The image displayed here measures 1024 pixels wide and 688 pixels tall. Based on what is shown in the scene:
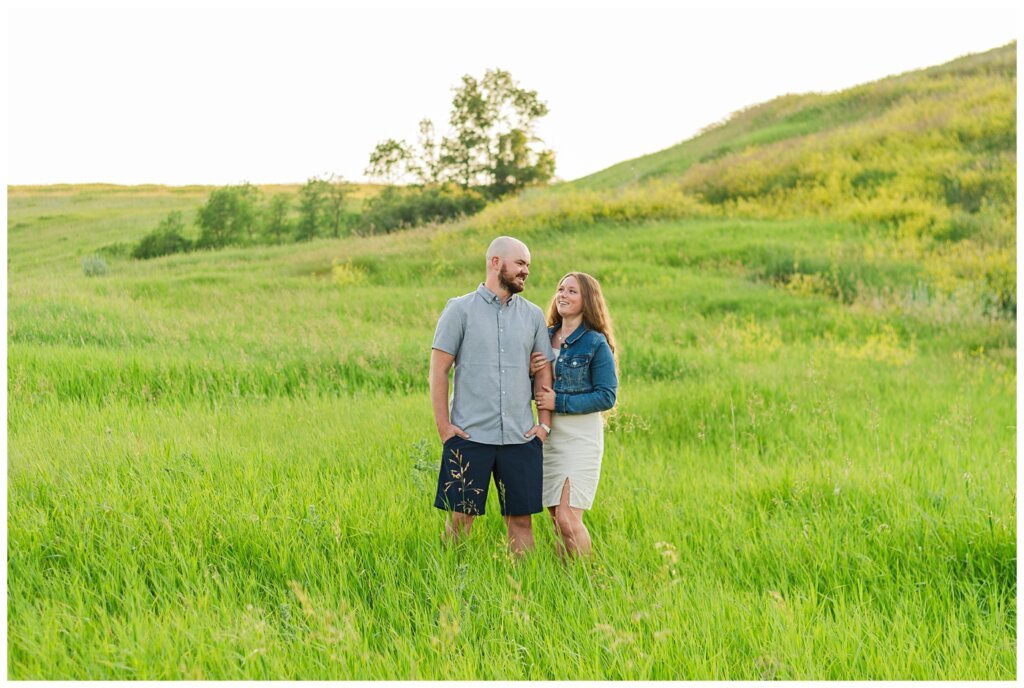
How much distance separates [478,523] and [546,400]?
0.98 metres

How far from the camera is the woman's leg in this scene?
4.64 metres

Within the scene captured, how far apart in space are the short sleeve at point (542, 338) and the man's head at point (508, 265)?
256 millimetres

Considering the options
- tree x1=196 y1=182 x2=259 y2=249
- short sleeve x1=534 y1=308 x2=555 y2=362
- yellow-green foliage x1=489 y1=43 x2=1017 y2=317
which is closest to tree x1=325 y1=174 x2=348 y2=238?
tree x1=196 y1=182 x2=259 y2=249

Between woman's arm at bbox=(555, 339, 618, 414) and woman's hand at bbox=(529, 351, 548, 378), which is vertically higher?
woman's hand at bbox=(529, 351, 548, 378)

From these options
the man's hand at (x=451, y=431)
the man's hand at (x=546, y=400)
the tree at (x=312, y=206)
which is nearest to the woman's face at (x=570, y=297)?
the man's hand at (x=546, y=400)

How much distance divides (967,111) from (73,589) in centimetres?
3179

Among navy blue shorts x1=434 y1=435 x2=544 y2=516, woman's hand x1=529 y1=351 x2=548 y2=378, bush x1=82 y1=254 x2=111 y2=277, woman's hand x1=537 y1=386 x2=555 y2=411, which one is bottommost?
navy blue shorts x1=434 y1=435 x2=544 y2=516

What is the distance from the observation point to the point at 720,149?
3722 cm

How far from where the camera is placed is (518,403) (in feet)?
15.2

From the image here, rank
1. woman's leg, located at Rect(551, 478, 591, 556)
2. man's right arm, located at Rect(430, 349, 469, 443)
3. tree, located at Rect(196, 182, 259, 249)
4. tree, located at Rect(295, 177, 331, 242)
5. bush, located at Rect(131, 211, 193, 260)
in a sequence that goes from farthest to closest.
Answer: tree, located at Rect(295, 177, 331, 242)
tree, located at Rect(196, 182, 259, 249)
bush, located at Rect(131, 211, 193, 260)
woman's leg, located at Rect(551, 478, 591, 556)
man's right arm, located at Rect(430, 349, 469, 443)

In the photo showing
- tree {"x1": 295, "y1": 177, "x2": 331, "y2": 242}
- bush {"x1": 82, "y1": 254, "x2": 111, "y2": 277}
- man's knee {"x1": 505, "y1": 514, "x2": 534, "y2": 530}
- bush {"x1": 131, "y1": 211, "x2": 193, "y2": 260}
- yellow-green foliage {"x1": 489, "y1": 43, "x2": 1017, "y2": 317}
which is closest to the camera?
man's knee {"x1": 505, "y1": 514, "x2": 534, "y2": 530}

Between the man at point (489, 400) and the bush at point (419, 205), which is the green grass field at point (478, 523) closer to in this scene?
the man at point (489, 400)

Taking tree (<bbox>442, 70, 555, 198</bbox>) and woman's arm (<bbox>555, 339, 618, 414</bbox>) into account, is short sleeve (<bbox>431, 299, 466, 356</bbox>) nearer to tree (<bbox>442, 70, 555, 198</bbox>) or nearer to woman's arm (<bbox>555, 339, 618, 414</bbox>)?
woman's arm (<bbox>555, 339, 618, 414</bbox>)

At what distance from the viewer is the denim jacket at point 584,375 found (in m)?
4.64
